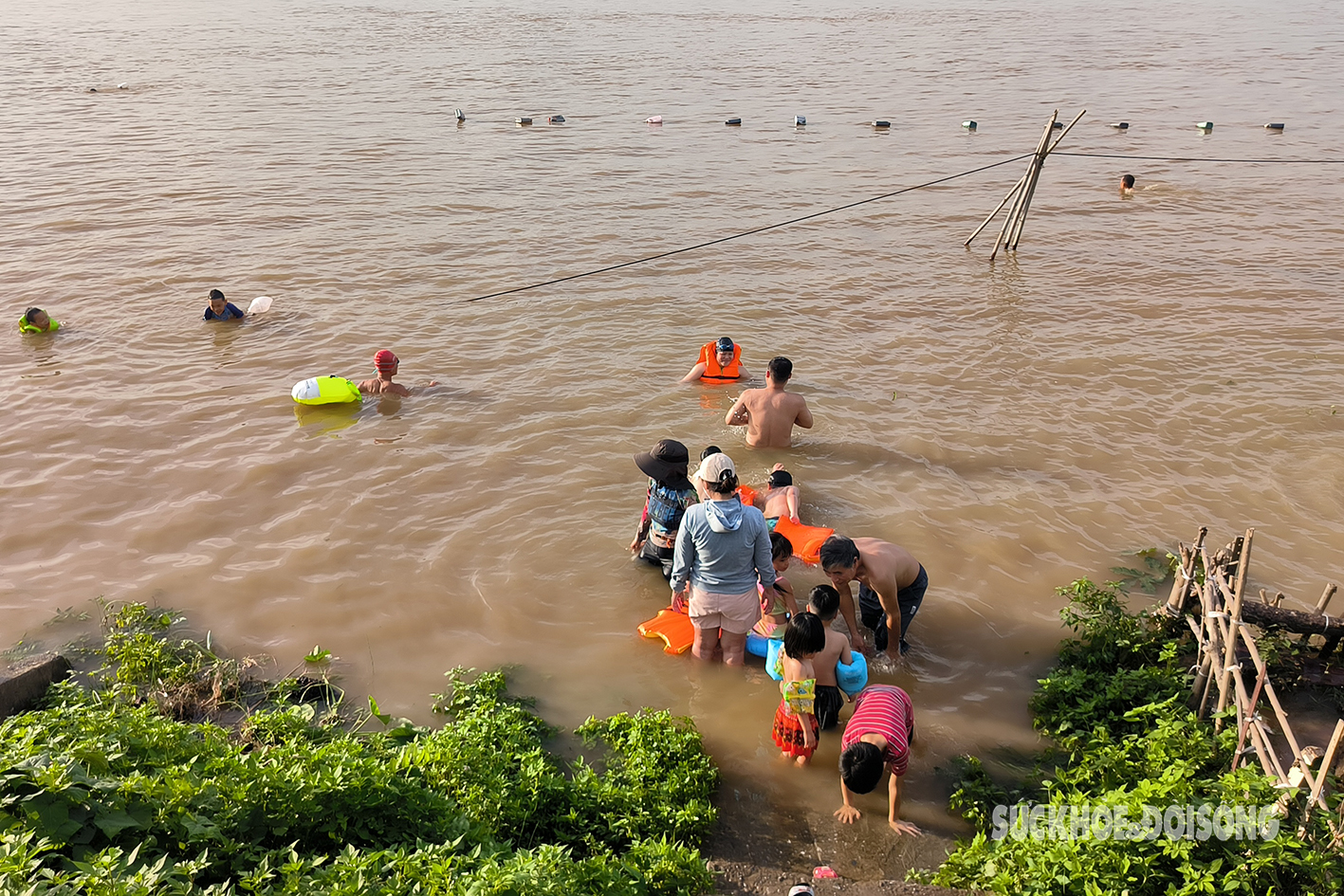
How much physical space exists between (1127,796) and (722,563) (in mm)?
2412

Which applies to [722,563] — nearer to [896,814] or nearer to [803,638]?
[803,638]

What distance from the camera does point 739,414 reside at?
27.1 ft

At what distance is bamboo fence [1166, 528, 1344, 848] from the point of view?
12.2 feet

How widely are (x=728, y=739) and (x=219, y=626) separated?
3568 mm

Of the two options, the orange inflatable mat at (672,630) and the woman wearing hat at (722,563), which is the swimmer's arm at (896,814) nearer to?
the woman wearing hat at (722,563)

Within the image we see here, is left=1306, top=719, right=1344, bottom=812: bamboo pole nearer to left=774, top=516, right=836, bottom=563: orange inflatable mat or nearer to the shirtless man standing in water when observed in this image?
left=774, top=516, right=836, bottom=563: orange inflatable mat

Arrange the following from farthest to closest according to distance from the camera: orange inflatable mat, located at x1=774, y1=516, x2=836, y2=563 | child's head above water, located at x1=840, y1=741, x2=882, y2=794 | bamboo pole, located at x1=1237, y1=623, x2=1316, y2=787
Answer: orange inflatable mat, located at x1=774, y1=516, x2=836, y2=563
child's head above water, located at x1=840, y1=741, x2=882, y2=794
bamboo pole, located at x1=1237, y1=623, x2=1316, y2=787

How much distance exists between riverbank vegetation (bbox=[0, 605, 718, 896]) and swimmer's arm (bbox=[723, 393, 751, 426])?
368cm

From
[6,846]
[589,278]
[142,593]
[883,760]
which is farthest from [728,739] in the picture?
[589,278]

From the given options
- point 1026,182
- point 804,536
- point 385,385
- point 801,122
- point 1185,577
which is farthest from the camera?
point 801,122

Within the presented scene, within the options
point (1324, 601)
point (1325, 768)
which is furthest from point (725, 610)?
point (1324, 601)

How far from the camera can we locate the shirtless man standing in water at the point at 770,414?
802cm

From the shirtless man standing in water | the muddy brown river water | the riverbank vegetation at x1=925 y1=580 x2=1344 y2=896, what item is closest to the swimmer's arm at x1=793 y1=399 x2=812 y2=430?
the shirtless man standing in water

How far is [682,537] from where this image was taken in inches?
211
